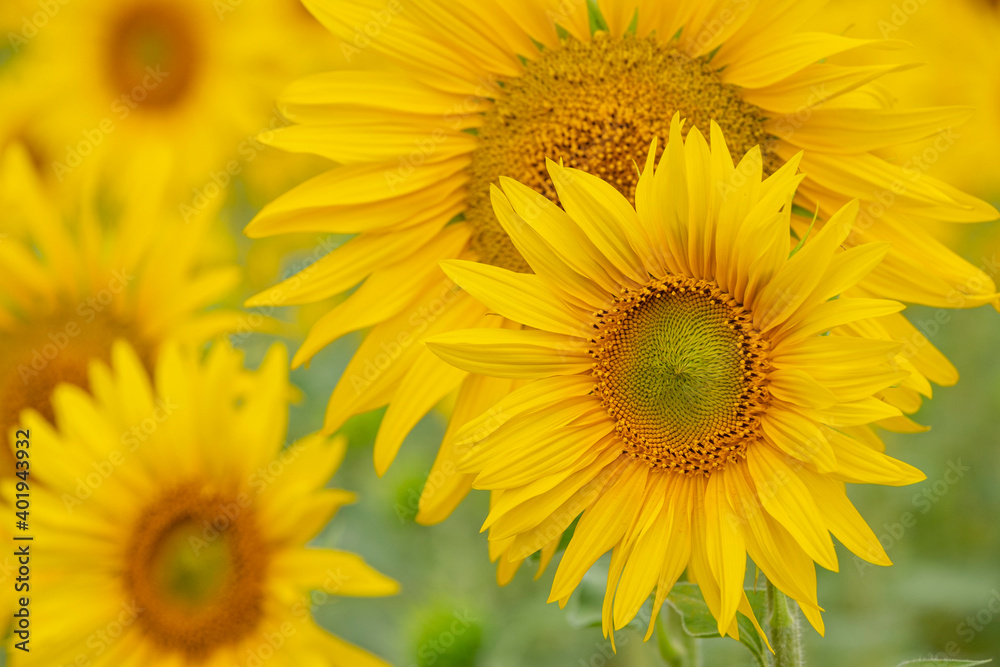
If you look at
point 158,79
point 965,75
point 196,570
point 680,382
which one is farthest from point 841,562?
point 158,79

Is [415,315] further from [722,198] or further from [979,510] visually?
[979,510]

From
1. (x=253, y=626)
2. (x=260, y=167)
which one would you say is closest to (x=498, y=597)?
(x=253, y=626)

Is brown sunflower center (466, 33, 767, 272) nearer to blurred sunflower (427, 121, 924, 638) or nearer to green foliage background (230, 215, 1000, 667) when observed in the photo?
blurred sunflower (427, 121, 924, 638)

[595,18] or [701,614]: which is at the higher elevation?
[595,18]

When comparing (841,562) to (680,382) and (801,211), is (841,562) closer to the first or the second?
(801,211)

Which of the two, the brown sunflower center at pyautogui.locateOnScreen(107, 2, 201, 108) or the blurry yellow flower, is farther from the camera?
the brown sunflower center at pyautogui.locateOnScreen(107, 2, 201, 108)

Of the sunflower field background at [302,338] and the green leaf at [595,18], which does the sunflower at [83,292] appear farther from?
the green leaf at [595,18]

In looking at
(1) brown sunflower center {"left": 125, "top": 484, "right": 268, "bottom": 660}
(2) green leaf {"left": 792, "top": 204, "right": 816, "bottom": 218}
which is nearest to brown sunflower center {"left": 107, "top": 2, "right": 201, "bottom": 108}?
(1) brown sunflower center {"left": 125, "top": 484, "right": 268, "bottom": 660}
